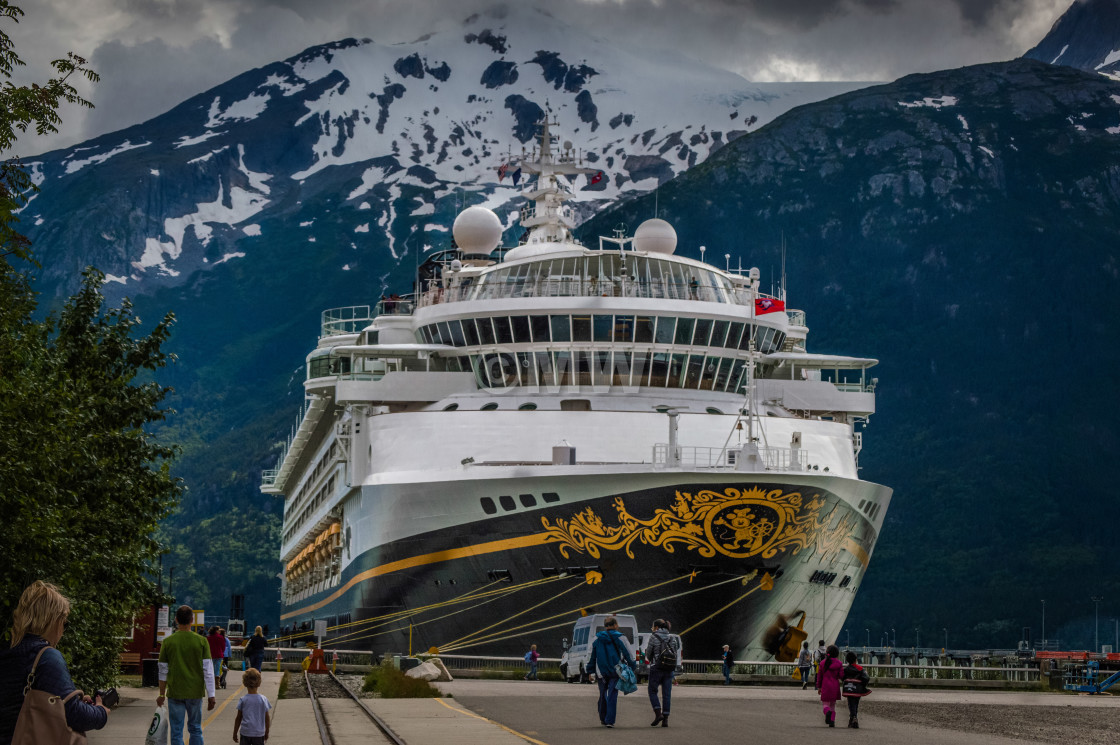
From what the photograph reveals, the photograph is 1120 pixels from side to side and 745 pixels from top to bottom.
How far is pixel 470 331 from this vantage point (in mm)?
44938

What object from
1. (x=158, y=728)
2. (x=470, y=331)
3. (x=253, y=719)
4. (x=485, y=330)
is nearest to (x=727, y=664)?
(x=485, y=330)

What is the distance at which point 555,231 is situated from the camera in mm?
55312

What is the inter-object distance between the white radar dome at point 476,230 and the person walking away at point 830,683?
33.2 m

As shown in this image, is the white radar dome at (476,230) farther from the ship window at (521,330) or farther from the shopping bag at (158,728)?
the shopping bag at (158,728)

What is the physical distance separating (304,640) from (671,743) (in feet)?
141

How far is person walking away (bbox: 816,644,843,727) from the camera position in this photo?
23766 mm

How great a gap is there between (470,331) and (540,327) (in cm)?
264

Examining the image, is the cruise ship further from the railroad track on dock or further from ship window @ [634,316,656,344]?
the railroad track on dock

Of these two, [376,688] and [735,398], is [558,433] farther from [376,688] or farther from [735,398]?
[376,688]

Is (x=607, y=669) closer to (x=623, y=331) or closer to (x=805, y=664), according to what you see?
(x=805, y=664)

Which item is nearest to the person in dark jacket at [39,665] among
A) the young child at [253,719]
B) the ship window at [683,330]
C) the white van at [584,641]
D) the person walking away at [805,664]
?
the young child at [253,719]

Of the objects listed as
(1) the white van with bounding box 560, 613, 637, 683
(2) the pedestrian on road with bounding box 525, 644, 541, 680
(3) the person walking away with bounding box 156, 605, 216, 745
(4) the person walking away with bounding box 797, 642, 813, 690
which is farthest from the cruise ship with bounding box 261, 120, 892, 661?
(3) the person walking away with bounding box 156, 605, 216, 745

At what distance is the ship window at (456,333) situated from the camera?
4525 cm

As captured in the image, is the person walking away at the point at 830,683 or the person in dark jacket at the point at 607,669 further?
the person walking away at the point at 830,683
